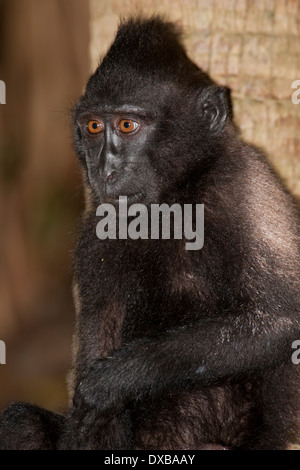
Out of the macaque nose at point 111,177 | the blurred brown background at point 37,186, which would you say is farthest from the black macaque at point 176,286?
the blurred brown background at point 37,186

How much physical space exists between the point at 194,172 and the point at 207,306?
2.76ft

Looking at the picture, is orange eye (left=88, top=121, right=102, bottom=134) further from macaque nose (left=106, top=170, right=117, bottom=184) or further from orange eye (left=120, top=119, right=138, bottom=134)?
macaque nose (left=106, top=170, right=117, bottom=184)

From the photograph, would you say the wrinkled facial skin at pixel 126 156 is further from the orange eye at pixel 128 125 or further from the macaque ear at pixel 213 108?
the macaque ear at pixel 213 108

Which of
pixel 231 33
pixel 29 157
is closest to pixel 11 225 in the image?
pixel 29 157

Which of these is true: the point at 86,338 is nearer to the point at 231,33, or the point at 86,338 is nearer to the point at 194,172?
the point at 194,172

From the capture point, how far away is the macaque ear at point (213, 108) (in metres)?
4.71

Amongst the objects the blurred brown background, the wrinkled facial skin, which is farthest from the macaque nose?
the blurred brown background

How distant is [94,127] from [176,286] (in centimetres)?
116

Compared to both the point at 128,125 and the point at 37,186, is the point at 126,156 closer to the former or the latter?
the point at 128,125

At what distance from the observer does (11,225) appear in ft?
41.2

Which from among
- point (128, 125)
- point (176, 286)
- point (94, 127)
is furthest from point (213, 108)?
point (176, 286)

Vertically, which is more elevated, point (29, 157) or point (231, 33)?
point (231, 33)

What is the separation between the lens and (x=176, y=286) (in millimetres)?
4590

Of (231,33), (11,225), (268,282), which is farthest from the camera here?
(11,225)
